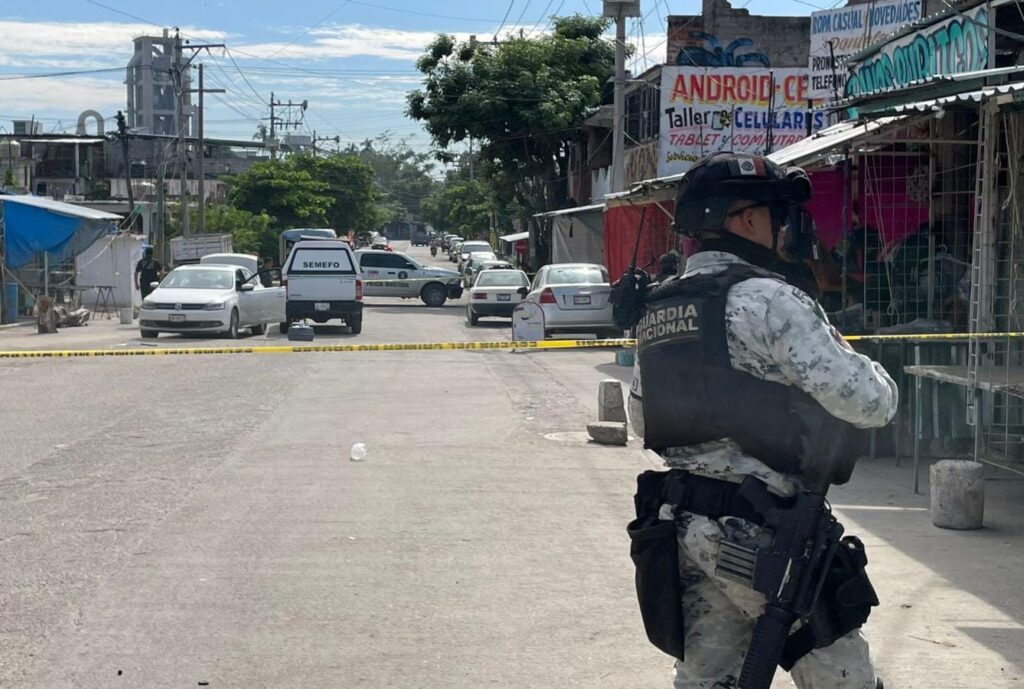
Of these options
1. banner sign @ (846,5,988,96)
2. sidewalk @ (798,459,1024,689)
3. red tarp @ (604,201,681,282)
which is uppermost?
banner sign @ (846,5,988,96)

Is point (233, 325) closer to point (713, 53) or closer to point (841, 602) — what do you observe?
point (713, 53)

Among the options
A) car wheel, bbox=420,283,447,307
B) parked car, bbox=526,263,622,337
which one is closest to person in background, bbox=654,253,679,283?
parked car, bbox=526,263,622,337

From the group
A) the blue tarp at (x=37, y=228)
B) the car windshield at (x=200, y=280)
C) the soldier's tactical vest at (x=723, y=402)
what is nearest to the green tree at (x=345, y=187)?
the blue tarp at (x=37, y=228)

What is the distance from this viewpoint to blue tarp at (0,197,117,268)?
28641 mm

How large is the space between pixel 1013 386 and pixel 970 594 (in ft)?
6.55

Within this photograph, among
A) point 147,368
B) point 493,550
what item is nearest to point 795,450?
point 493,550

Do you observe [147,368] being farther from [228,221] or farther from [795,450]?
[228,221]

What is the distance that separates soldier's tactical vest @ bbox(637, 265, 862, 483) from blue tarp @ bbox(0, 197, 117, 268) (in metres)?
27.6

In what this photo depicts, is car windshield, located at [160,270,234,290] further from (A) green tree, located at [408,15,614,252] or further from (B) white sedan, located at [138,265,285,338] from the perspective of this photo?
(A) green tree, located at [408,15,614,252]

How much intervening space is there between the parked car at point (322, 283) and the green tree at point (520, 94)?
16804mm

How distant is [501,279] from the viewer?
1224 inches

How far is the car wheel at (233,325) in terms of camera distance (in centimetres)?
2413

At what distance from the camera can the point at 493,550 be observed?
705 centimetres

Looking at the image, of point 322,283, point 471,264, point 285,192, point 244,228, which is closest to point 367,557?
point 322,283
